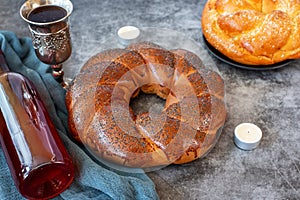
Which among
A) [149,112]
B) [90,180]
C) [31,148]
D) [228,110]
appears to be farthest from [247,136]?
[31,148]

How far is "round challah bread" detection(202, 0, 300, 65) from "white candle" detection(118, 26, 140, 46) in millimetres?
267

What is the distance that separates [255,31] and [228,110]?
10.5 inches

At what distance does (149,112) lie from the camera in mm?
1045

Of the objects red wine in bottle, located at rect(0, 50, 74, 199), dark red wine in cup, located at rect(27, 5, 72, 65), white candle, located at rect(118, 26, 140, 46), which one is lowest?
white candle, located at rect(118, 26, 140, 46)

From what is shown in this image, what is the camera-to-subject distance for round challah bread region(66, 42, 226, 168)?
98 cm

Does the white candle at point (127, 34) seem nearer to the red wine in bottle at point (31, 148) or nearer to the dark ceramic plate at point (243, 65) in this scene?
the dark ceramic plate at point (243, 65)

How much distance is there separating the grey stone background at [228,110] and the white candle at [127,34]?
0.08 metres

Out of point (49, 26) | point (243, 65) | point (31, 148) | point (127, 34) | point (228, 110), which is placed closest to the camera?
point (31, 148)

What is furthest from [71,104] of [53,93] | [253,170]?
[253,170]

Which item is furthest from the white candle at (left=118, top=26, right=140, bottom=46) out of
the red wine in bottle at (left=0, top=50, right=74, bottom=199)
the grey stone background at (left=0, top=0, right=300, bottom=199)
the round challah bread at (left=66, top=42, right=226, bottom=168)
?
the red wine in bottle at (left=0, top=50, right=74, bottom=199)

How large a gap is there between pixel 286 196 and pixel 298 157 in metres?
0.14

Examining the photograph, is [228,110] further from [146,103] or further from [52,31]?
[52,31]

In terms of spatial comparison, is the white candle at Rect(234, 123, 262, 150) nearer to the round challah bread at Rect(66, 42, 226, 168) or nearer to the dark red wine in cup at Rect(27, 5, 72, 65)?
the round challah bread at Rect(66, 42, 226, 168)

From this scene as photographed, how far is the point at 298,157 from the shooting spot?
1.07 metres
